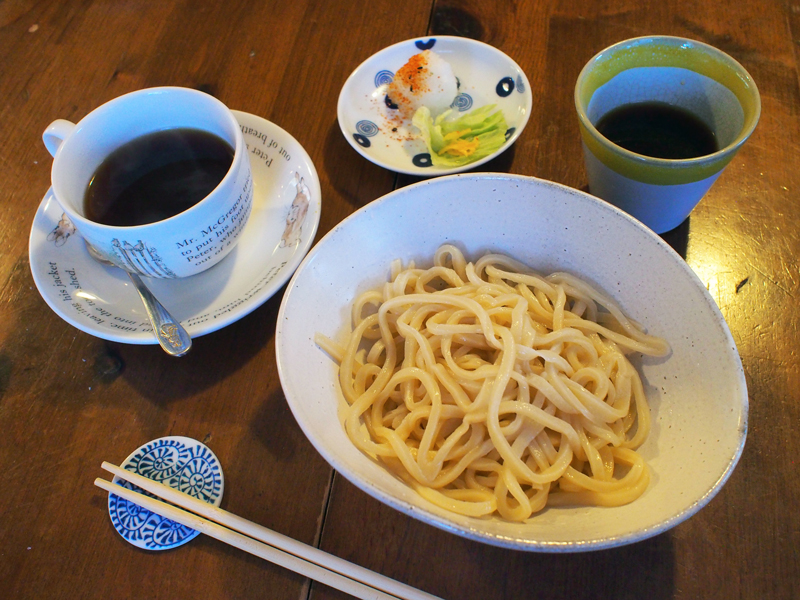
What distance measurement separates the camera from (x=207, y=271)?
3.75ft

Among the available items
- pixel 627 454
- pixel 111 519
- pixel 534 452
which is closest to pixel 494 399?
pixel 534 452

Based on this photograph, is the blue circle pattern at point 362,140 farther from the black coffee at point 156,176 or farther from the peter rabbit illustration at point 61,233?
the peter rabbit illustration at point 61,233

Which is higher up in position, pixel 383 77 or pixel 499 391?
pixel 383 77

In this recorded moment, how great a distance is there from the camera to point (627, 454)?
0.80m

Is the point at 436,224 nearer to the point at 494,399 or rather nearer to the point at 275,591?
the point at 494,399

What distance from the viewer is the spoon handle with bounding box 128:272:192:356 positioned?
96 cm

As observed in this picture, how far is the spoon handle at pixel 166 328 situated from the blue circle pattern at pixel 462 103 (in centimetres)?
96

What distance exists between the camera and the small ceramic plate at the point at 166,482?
2.91 ft

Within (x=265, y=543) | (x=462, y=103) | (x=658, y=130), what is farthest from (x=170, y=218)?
(x=658, y=130)

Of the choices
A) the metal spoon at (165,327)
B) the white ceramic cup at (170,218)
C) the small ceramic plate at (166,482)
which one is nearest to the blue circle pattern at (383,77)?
the white ceramic cup at (170,218)

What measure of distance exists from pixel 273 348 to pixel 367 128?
2.24ft

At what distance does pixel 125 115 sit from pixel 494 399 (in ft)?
3.27

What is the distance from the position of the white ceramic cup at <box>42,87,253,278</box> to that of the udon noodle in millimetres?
341

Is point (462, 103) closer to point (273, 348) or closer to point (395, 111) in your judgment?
point (395, 111)
